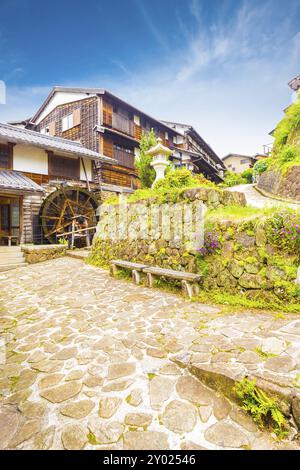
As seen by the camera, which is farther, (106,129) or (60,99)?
(60,99)

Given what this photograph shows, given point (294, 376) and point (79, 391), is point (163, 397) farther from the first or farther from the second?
point (294, 376)

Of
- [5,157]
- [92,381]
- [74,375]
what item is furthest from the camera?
[5,157]

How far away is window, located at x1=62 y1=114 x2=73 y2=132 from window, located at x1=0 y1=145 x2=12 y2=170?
7.97m

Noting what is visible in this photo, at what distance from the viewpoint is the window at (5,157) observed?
12.5 m

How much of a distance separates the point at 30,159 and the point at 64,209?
3.53 meters

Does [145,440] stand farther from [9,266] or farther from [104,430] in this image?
[9,266]

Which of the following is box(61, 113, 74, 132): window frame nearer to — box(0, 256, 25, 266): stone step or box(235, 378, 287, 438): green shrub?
box(0, 256, 25, 266): stone step

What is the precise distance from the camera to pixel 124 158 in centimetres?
1922

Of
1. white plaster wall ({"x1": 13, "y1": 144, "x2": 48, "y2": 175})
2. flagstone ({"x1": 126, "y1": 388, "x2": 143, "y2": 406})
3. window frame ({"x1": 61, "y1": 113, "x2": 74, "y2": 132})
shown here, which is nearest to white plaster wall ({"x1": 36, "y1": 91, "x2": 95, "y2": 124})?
window frame ({"x1": 61, "y1": 113, "x2": 74, "y2": 132})

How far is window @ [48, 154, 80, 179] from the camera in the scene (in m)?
14.6

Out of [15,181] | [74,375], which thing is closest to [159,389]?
[74,375]

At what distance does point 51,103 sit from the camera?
2038 cm

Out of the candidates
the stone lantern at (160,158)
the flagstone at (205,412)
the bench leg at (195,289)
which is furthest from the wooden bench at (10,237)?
the flagstone at (205,412)
